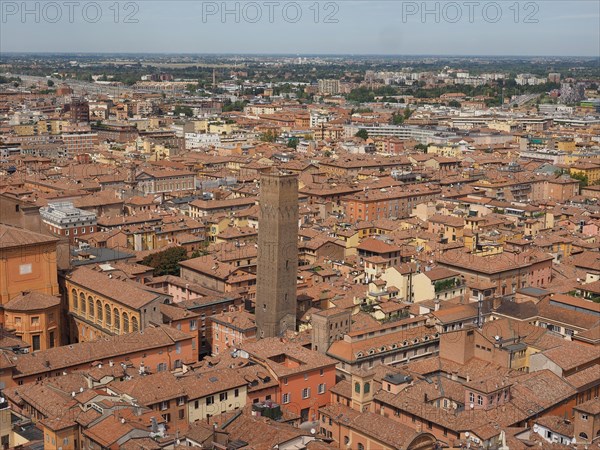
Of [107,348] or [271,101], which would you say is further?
[271,101]

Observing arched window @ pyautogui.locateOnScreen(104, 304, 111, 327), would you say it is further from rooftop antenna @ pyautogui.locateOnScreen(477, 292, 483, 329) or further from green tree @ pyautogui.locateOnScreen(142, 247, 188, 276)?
rooftop antenna @ pyautogui.locateOnScreen(477, 292, 483, 329)

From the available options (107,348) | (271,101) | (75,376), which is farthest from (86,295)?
(271,101)

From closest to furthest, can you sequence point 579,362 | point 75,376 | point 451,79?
point 75,376 < point 579,362 < point 451,79

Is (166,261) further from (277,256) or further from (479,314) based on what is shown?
Result: (479,314)

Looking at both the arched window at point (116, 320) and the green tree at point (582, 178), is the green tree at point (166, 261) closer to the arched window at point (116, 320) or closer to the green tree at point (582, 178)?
the arched window at point (116, 320)

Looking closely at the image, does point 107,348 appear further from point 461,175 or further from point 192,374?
point 461,175

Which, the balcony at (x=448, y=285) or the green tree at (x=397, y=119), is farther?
the green tree at (x=397, y=119)

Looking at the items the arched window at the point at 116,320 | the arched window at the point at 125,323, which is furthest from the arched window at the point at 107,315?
the arched window at the point at 125,323
